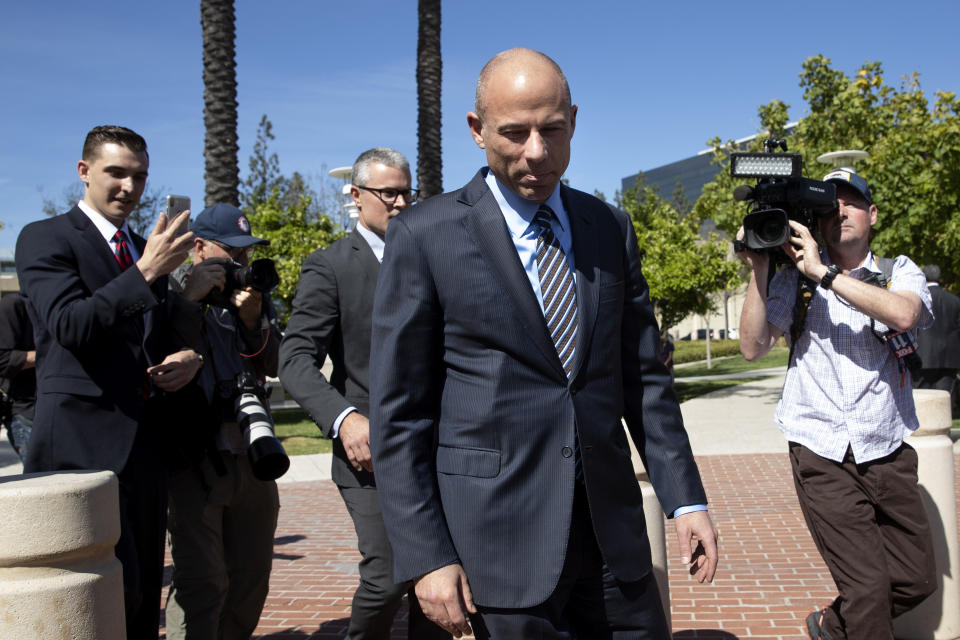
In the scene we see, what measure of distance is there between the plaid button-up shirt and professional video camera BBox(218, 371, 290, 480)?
2265 millimetres

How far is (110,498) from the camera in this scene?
266 centimetres

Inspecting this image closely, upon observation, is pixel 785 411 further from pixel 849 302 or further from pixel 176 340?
pixel 176 340

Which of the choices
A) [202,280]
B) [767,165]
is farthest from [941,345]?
[202,280]

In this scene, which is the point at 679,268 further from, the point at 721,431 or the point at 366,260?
the point at 366,260

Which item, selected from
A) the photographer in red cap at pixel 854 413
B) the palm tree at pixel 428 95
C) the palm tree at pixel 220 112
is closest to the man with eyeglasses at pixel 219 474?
the photographer in red cap at pixel 854 413

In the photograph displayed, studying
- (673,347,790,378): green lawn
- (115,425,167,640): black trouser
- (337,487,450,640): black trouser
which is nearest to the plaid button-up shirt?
(337,487,450,640): black trouser

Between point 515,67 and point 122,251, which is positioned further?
point 122,251

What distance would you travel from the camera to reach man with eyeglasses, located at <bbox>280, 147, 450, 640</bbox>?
139 inches

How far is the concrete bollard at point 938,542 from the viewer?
4504 millimetres

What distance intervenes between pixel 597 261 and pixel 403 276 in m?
0.56

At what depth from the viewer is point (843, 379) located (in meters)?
3.90

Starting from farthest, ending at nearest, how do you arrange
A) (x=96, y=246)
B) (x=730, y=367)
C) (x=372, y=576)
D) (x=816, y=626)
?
(x=730, y=367) < (x=816, y=626) < (x=372, y=576) < (x=96, y=246)

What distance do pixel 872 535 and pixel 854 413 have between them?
1.75 feet

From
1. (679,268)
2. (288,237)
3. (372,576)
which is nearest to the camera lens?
(372,576)
